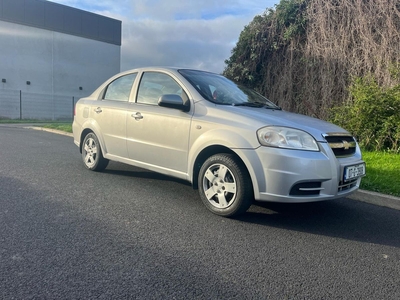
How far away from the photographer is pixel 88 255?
279 centimetres

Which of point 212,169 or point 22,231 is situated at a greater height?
point 212,169

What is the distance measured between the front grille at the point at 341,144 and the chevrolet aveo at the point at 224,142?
0.01m

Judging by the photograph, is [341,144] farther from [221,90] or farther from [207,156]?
[221,90]

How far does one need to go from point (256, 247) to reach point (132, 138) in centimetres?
252

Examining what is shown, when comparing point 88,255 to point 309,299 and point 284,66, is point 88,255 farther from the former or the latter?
point 284,66

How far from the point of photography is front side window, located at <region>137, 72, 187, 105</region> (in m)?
4.62

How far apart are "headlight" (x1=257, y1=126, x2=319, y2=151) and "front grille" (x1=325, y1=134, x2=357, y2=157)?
0.87 feet

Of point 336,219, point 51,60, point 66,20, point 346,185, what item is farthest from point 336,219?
point 66,20

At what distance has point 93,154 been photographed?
5809 mm

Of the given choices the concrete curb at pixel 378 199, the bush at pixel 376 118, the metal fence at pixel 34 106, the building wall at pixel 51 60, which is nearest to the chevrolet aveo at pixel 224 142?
the concrete curb at pixel 378 199

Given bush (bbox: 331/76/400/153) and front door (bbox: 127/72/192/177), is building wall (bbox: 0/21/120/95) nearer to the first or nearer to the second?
front door (bbox: 127/72/192/177)

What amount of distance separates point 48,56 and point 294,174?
27.1 m

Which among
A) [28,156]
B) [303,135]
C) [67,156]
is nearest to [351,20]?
[303,135]

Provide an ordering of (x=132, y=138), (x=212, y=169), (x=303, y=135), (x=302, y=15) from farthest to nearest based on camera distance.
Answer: (x=302, y=15) → (x=132, y=138) → (x=212, y=169) → (x=303, y=135)
